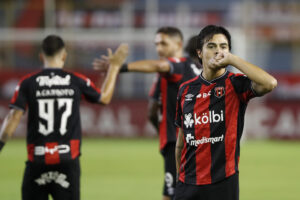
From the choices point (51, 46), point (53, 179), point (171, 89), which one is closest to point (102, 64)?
point (51, 46)

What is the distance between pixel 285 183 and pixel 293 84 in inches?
384

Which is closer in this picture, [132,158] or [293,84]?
[132,158]

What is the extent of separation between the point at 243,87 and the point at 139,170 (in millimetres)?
8666

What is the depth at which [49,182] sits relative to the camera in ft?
17.8

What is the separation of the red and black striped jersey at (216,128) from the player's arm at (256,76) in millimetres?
243

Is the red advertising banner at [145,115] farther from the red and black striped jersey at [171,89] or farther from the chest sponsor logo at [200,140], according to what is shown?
the chest sponsor logo at [200,140]

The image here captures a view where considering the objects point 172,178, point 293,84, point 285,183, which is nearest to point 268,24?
point 293,84

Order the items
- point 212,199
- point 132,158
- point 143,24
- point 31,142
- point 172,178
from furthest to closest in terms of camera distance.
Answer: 1. point 143,24
2. point 132,158
3. point 172,178
4. point 31,142
5. point 212,199

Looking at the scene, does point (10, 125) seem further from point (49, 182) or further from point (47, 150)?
point (49, 182)

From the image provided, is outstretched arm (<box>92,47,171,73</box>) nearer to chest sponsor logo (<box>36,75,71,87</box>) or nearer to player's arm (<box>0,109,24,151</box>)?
chest sponsor logo (<box>36,75,71,87</box>)

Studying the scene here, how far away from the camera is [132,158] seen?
15.0 m

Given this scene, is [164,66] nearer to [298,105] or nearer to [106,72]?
[106,72]

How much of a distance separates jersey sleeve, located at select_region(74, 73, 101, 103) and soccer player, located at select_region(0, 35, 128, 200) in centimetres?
3

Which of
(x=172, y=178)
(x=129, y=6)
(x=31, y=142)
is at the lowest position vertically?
(x=172, y=178)
